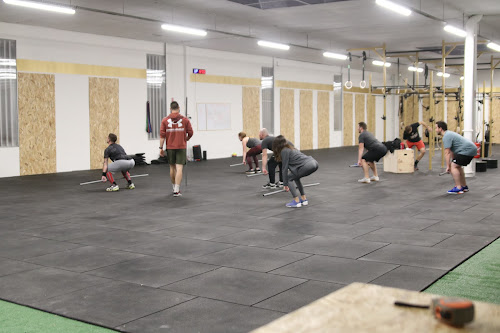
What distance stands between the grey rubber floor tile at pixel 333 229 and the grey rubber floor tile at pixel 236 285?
6.26 feet

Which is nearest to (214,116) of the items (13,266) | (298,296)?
(13,266)

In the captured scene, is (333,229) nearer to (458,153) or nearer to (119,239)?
(119,239)

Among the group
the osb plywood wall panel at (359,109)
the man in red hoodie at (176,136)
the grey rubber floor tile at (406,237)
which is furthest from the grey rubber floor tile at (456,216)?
the osb plywood wall panel at (359,109)

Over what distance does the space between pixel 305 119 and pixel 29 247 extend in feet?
61.0

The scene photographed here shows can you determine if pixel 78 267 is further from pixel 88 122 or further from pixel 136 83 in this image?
pixel 136 83

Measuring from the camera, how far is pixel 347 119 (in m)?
26.6

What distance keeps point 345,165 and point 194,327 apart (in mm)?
13024

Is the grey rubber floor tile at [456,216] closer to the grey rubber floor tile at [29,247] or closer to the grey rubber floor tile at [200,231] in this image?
the grey rubber floor tile at [200,231]

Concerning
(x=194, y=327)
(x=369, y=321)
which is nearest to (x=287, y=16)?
(x=194, y=327)

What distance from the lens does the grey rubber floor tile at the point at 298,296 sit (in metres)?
3.98

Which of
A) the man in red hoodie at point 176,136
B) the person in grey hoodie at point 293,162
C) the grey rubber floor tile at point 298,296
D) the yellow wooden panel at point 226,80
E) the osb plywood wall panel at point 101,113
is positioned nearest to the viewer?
the grey rubber floor tile at point 298,296

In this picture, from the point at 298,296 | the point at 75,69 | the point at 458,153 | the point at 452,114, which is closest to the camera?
the point at 298,296

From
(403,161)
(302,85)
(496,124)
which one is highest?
(302,85)

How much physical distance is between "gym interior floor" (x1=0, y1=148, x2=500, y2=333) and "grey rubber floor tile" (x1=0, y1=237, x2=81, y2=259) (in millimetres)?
21
